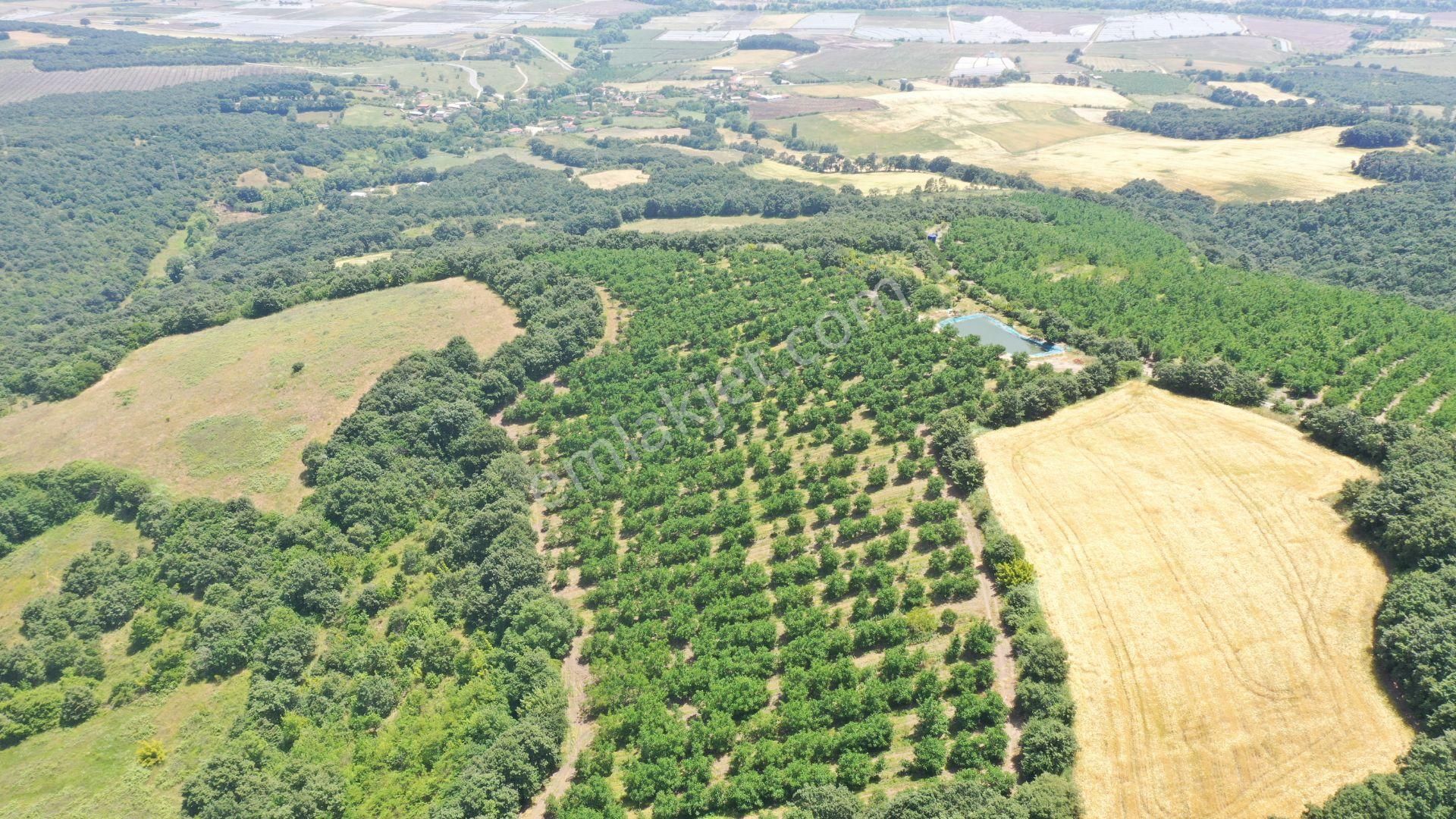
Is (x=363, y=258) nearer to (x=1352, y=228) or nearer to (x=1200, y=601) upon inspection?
(x=1200, y=601)

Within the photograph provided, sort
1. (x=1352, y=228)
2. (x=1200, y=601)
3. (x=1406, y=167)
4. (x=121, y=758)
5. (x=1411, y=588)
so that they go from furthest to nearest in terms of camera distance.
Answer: (x=1406, y=167) < (x=1352, y=228) < (x=121, y=758) < (x=1200, y=601) < (x=1411, y=588)

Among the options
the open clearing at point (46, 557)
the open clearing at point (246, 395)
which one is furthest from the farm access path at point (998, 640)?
the open clearing at point (46, 557)

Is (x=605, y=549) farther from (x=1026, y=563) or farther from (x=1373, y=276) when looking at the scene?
(x=1373, y=276)

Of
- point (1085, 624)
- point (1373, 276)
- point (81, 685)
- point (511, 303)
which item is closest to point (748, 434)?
point (1085, 624)

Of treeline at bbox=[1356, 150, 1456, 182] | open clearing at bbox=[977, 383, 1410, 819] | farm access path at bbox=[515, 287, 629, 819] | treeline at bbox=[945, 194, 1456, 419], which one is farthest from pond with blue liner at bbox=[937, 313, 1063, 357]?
treeline at bbox=[1356, 150, 1456, 182]

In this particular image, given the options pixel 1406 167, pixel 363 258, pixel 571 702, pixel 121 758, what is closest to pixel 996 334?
pixel 571 702
